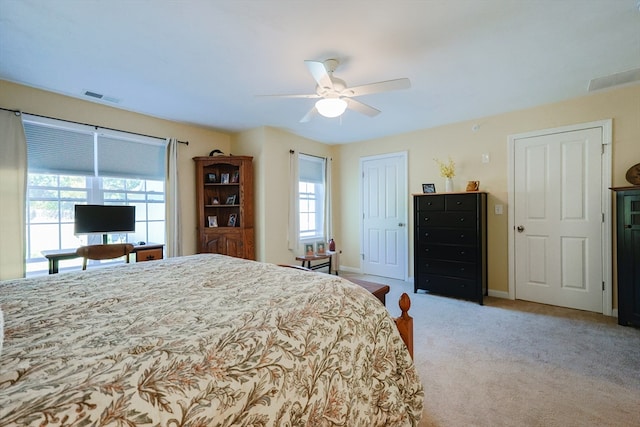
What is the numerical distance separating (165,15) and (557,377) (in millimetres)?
3614

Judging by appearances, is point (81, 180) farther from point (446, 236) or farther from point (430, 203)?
point (446, 236)

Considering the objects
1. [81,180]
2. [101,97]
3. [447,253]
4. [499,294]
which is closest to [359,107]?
[447,253]

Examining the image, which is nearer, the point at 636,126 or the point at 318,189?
the point at 636,126

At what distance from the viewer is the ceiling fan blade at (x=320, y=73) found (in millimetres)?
1918

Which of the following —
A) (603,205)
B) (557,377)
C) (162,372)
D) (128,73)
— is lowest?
(557,377)

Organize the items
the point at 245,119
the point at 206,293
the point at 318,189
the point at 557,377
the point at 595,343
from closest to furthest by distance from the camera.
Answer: the point at 206,293
the point at 557,377
the point at 595,343
the point at 245,119
the point at 318,189

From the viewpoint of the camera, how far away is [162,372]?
27.6 inches

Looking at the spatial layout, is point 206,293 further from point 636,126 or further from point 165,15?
point 636,126

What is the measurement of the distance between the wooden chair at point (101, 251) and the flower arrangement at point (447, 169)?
13.0ft

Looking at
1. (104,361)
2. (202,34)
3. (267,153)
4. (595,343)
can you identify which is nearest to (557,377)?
(595,343)

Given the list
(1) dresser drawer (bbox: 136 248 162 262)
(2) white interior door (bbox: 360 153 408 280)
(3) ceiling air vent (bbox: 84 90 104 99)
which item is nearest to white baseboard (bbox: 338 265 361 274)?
(2) white interior door (bbox: 360 153 408 280)

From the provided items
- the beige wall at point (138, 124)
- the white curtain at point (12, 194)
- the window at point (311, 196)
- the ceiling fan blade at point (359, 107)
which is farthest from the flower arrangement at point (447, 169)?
the white curtain at point (12, 194)

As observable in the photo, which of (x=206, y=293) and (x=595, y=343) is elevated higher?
(x=206, y=293)

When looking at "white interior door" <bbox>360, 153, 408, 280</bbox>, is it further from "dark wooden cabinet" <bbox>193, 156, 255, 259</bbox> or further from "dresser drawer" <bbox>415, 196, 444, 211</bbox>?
"dark wooden cabinet" <bbox>193, 156, 255, 259</bbox>
